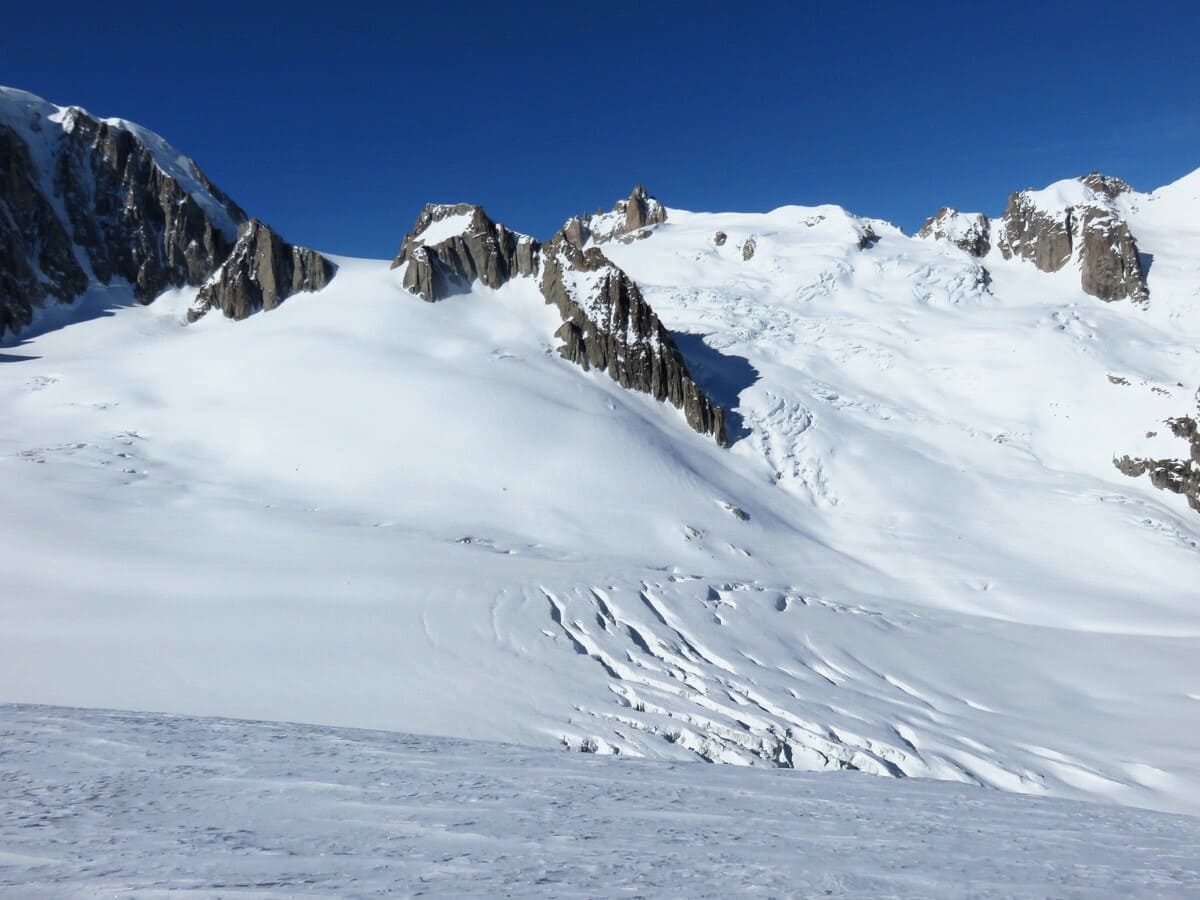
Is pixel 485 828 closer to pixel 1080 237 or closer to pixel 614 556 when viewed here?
pixel 614 556

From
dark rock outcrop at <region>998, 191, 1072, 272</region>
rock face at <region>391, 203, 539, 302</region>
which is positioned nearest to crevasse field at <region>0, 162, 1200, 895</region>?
rock face at <region>391, 203, 539, 302</region>

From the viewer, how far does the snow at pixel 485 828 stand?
5.41m

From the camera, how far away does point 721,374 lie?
56.8 m

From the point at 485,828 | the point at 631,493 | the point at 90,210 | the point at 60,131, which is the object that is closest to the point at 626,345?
the point at 631,493

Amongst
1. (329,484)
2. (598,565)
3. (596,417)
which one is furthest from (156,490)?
(596,417)

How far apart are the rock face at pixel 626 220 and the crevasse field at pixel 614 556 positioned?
32815 millimetres

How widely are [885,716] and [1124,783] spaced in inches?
194

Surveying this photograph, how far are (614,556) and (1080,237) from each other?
3058 inches

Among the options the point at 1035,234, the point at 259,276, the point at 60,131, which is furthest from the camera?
the point at 1035,234

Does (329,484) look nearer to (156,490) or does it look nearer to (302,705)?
(156,490)

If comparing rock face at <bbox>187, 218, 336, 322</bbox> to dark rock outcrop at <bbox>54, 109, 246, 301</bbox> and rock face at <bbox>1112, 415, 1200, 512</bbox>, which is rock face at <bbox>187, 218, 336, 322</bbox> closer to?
dark rock outcrop at <bbox>54, 109, 246, 301</bbox>

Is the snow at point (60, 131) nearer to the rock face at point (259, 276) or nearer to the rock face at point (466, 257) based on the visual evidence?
the rock face at point (259, 276)

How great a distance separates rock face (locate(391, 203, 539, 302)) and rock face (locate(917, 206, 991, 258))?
58938 millimetres

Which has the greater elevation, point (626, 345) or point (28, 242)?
point (28, 242)
